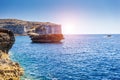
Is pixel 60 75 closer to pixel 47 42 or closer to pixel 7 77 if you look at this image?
pixel 7 77

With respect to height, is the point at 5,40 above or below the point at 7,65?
above

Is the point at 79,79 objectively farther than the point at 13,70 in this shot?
Yes

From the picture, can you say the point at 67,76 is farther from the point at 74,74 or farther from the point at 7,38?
the point at 7,38

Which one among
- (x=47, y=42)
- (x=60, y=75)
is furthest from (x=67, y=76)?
(x=47, y=42)

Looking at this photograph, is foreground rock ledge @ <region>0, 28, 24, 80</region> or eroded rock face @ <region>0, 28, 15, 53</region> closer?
foreground rock ledge @ <region>0, 28, 24, 80</region>

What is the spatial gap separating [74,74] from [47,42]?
111322mm

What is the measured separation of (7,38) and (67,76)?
11.6m

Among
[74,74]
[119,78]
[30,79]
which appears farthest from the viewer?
[74,74]

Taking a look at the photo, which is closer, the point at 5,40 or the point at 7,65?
the point at 7,65

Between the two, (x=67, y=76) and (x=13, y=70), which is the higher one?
(x=13, y=70)

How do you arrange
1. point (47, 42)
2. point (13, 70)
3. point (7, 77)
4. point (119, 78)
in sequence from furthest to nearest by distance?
point (47, 42), point (119, 78), point (13, 70), point (7, 77)

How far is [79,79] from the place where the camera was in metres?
38.2

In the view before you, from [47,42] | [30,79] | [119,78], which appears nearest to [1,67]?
[30,79]

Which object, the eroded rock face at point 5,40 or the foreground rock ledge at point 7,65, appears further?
the eroded rock face at point 5,40
